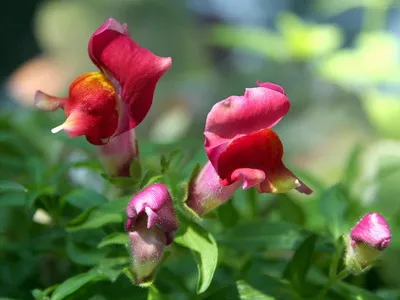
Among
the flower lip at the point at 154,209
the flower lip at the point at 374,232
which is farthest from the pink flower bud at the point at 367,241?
the flower lip at the point at 154,209

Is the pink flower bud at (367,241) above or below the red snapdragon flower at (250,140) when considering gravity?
below

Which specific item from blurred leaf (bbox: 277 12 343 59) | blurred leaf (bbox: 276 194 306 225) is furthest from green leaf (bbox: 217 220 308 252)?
blurred leaf (bbox: 277 12 343 59)

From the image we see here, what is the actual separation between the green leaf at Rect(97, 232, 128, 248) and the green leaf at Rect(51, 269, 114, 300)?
2cm

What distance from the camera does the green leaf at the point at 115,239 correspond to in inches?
17.5

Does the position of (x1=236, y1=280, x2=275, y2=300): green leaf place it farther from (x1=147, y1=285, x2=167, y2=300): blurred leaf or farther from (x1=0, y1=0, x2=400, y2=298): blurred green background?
(x1=0, y1=0, x2=400, y2=298): blurred green background

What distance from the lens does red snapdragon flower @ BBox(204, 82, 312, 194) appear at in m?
0.39

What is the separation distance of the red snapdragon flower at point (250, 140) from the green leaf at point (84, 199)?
0.39 feet

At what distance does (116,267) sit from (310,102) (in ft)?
3.35

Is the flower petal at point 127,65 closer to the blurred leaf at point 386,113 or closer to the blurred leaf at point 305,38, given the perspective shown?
the blurred leaf at point 386,113

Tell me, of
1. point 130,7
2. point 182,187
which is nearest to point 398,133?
point 182,187

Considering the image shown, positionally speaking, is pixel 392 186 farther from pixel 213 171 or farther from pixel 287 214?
pixel 213 171

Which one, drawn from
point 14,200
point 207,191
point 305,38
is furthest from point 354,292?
point 305,38

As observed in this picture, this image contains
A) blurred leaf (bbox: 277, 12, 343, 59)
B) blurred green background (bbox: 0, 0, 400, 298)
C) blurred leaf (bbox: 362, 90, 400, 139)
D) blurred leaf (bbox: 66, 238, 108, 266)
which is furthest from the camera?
blurred leaf (bbox: 277, 12, 343, 59)

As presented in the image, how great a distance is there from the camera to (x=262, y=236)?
521 millimetres
